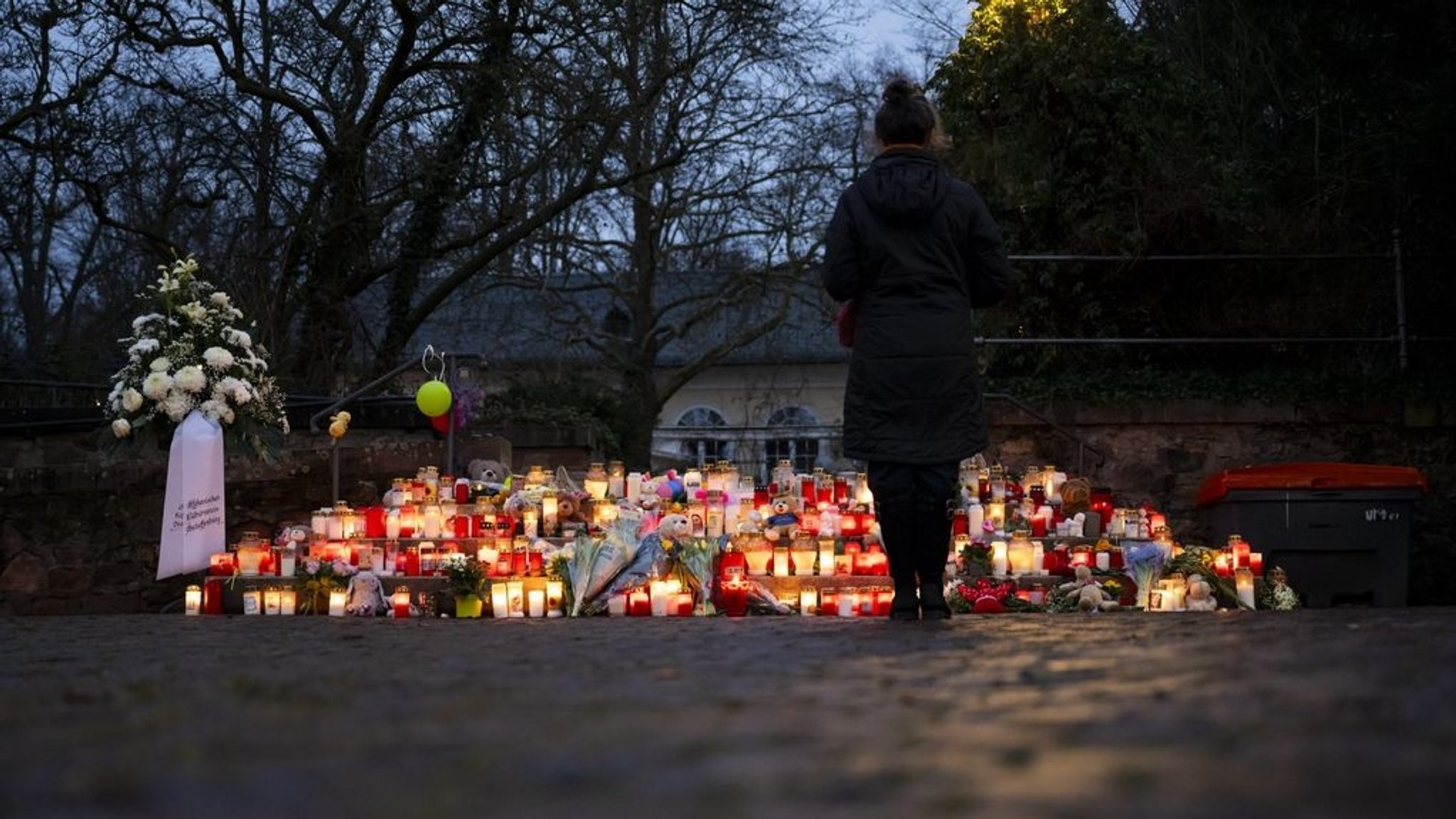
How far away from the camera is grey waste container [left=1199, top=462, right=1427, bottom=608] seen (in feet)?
37.2

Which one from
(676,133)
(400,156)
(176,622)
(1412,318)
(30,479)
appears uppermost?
(676,133)

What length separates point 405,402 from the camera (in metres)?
14.9

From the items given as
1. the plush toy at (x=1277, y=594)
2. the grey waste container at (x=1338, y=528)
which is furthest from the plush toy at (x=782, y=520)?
the grey waste container at (x=1338, y=528)

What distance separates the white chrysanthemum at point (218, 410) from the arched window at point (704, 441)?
5.44 meters

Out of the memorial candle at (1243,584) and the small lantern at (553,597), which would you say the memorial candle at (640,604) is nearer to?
the small lantern at (553,597)

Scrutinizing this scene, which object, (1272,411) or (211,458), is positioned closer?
(211,458)

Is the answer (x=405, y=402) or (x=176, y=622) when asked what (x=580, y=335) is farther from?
(x=176, y=622)

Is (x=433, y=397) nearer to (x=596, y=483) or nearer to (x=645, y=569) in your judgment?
(x=596, y=483)

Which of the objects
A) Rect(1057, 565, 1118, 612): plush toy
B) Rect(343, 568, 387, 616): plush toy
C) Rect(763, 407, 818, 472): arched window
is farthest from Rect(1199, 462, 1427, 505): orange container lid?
Rect(763, 407, 818, 472): arched window

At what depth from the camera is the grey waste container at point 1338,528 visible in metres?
→ 11.4

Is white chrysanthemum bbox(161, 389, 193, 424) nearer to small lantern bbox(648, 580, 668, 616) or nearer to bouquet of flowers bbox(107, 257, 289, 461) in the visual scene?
bouquet of flowers bbox(107, 257, 289, 461)

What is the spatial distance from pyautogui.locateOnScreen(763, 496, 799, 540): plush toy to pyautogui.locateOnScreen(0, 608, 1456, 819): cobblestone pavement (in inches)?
194

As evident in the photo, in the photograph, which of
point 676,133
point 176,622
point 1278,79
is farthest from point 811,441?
point 176,622

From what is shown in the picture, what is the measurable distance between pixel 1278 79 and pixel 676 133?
764cm
